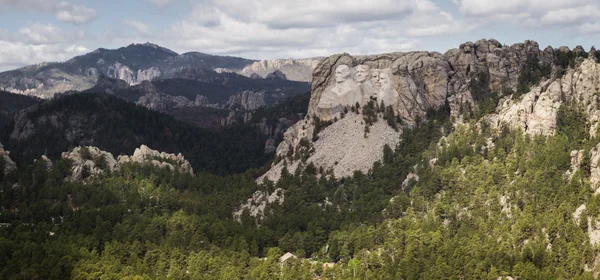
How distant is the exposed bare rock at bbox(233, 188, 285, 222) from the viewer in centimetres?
17126

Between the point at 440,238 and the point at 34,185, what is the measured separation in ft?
361

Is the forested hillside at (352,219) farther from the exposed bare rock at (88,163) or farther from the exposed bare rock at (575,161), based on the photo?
the exposed bare rock at (88,163)

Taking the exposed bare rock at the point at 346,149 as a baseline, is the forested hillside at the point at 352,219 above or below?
below

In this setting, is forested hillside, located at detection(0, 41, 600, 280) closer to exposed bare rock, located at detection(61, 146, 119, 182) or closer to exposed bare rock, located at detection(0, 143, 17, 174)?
exposed bare rock, located at detection(0, 143, 17, 174)

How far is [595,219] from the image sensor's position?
120062 mm

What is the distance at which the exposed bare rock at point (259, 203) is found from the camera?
171m

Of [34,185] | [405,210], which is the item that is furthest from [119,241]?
[405,210]

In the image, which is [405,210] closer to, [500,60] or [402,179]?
[402,179]

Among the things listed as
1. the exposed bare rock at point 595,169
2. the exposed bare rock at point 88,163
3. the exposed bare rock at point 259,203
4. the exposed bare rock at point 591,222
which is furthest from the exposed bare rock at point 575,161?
the exposed bare rock at point 88,163

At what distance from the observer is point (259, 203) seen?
17725 centimetres

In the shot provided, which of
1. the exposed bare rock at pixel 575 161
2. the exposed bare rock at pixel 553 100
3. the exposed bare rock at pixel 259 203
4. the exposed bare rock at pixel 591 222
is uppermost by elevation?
the exposed bare rock at pixel 553 100

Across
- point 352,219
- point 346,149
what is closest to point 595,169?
point 352,219

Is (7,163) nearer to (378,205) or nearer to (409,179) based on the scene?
(378,205)

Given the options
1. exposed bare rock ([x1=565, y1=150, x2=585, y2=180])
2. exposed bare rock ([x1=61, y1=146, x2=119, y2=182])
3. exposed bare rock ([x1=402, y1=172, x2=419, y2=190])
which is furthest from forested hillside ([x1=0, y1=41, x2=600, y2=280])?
exposed bare rock ([x1=61, y1=146, x2=119, y2=182])
